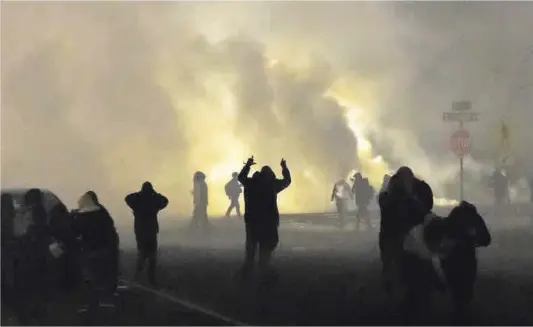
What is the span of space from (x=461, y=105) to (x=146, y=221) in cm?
229

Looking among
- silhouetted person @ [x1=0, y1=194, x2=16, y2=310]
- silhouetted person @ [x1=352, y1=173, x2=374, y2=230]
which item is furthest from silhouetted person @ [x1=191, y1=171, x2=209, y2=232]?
silhouetted person @ [x1=0, y1=194, x2=16, y2=310]

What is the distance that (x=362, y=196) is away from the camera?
4762 millimetres

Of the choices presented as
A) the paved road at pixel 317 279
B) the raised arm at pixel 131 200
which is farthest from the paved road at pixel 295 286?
the raised arm at pixel 131 200

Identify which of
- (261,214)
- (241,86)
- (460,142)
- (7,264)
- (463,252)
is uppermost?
(241,86)

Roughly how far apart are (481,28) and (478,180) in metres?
1.05

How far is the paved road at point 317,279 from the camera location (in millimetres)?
4699

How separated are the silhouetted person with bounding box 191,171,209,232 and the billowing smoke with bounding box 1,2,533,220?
0.20ft

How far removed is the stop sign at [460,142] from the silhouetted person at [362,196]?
0.64 m

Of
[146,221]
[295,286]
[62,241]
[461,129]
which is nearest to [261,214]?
[295,286]

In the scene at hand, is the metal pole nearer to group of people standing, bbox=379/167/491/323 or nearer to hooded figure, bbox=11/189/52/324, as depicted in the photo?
group of people standing, bbox=379/167/491/323

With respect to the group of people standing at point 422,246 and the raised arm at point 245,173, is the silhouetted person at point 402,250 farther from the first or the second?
the raised arm at point 245,173

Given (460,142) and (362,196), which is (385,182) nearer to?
(362,196)

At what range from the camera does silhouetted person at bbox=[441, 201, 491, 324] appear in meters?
4.68

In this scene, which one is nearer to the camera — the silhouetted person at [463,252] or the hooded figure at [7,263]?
the silhouetted person at [463,252]
